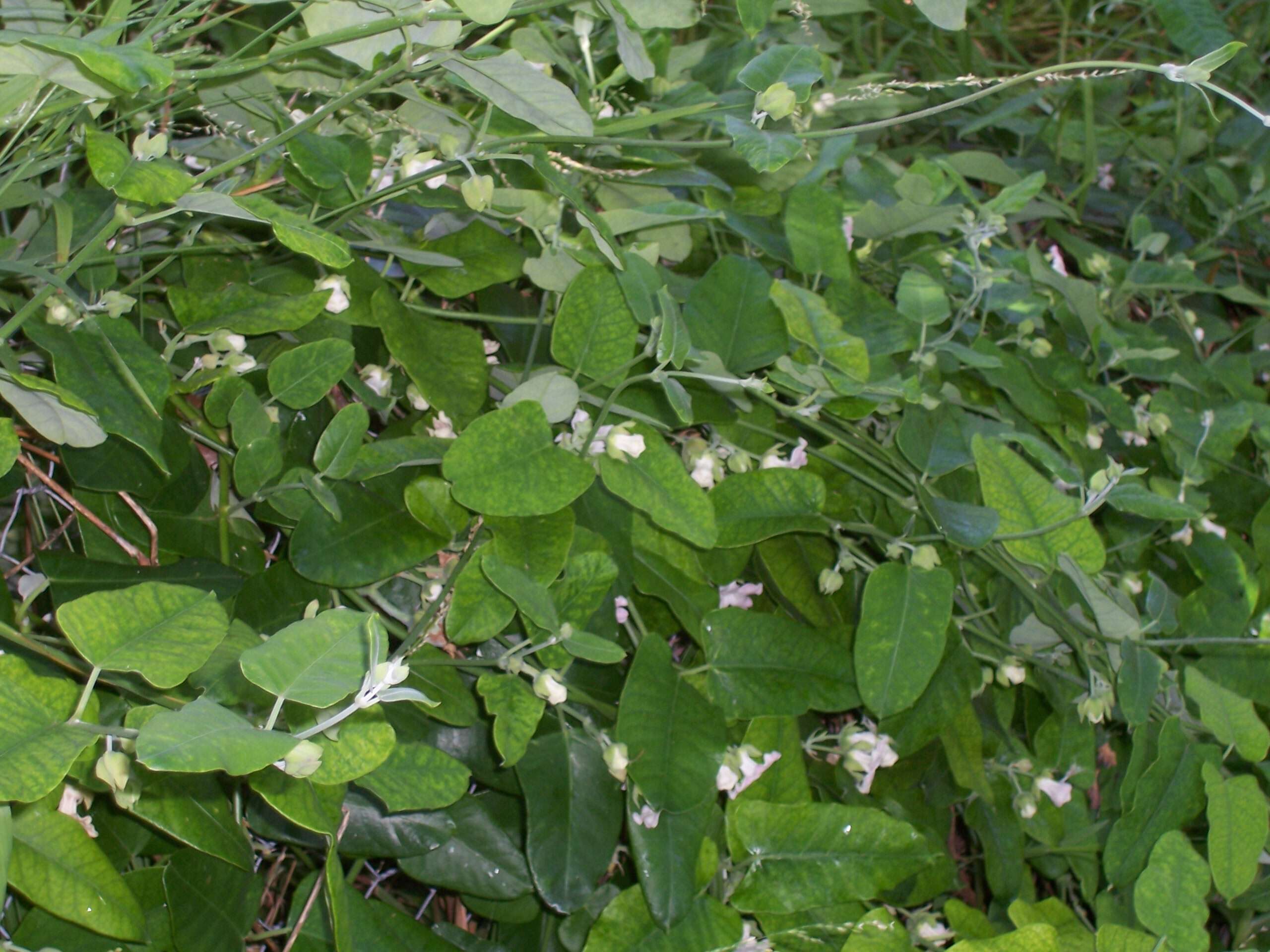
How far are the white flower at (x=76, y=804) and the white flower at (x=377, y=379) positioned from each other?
0.27 metres

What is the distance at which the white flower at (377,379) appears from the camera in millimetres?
629

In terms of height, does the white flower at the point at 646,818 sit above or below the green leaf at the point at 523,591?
below

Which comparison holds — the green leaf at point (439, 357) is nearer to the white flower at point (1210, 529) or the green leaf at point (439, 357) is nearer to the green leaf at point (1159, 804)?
the green leaf at point (1159, 804)

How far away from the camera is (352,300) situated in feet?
1.97

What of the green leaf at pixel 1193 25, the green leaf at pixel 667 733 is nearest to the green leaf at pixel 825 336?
the green leaf at pixel 667 733

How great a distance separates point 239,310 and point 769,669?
372 mm

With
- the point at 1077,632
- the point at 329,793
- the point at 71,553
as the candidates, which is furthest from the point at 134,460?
the point at 1077,632

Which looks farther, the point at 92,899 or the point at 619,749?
the point at 619,749

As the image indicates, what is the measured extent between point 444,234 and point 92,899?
43 cm

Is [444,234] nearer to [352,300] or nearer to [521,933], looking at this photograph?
[352,300]

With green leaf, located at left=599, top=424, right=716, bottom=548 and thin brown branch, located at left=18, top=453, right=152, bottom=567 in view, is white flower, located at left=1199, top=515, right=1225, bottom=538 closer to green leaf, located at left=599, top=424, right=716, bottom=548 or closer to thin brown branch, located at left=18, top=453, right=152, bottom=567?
green leaf, located at left=599, top=424, right=716, bottom=548

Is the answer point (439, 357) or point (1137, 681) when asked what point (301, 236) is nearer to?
point (439, 357)

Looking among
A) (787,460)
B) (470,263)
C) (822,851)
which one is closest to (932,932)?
(822,851)

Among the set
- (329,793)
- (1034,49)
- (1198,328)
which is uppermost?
(329,793)
